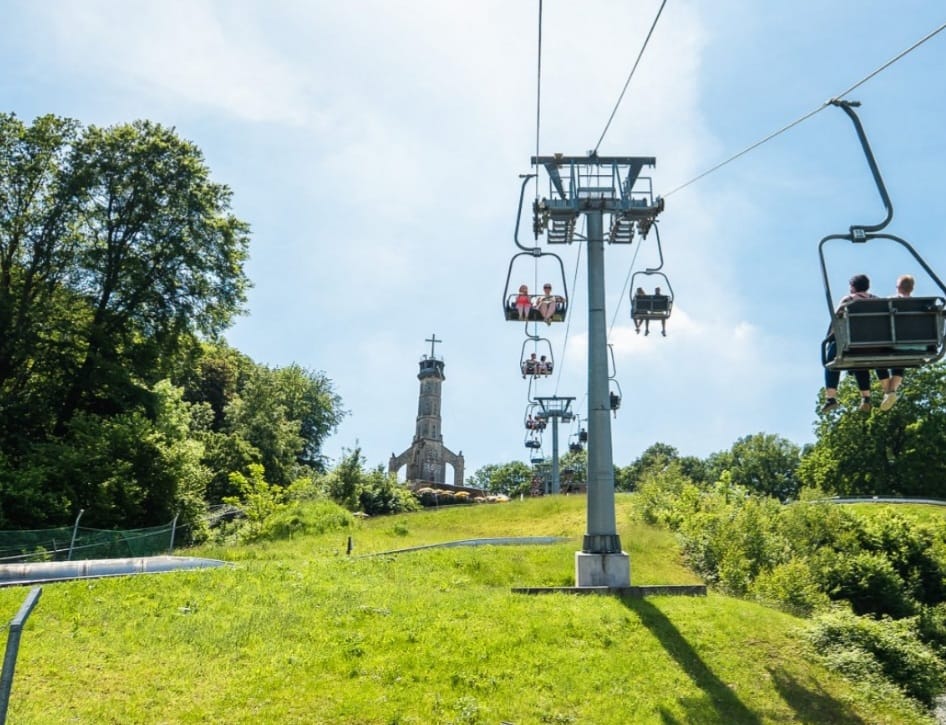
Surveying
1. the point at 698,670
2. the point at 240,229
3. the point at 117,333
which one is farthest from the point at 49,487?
the point at 698,670

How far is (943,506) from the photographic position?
35219mm

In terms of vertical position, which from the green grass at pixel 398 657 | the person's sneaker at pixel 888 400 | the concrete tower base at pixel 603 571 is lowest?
the green grass at pixel 398 657

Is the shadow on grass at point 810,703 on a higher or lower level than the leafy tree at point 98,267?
lower

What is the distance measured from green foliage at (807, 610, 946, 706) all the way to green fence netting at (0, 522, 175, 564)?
17.3 metres

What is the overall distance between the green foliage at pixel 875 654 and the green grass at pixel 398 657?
1.50ft

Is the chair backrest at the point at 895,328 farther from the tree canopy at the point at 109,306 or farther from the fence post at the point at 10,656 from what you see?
the tree canopy at the point at 109,306

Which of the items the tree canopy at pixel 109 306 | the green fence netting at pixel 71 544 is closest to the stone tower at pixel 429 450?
the tree canopy at pixel 109 306

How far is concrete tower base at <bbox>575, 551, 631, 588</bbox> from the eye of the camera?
568 inches

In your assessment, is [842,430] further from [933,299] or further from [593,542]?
[933,299]

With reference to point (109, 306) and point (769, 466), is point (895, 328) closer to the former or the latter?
point (109, 306)

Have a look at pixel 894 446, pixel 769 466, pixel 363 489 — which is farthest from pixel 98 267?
pixel 769 466

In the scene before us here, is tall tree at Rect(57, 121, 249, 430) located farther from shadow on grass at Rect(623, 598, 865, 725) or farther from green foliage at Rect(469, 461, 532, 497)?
green foliage at Rect(469, 461, 532, 497)

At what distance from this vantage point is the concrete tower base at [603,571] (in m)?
14.4

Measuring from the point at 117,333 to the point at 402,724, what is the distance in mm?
27564
